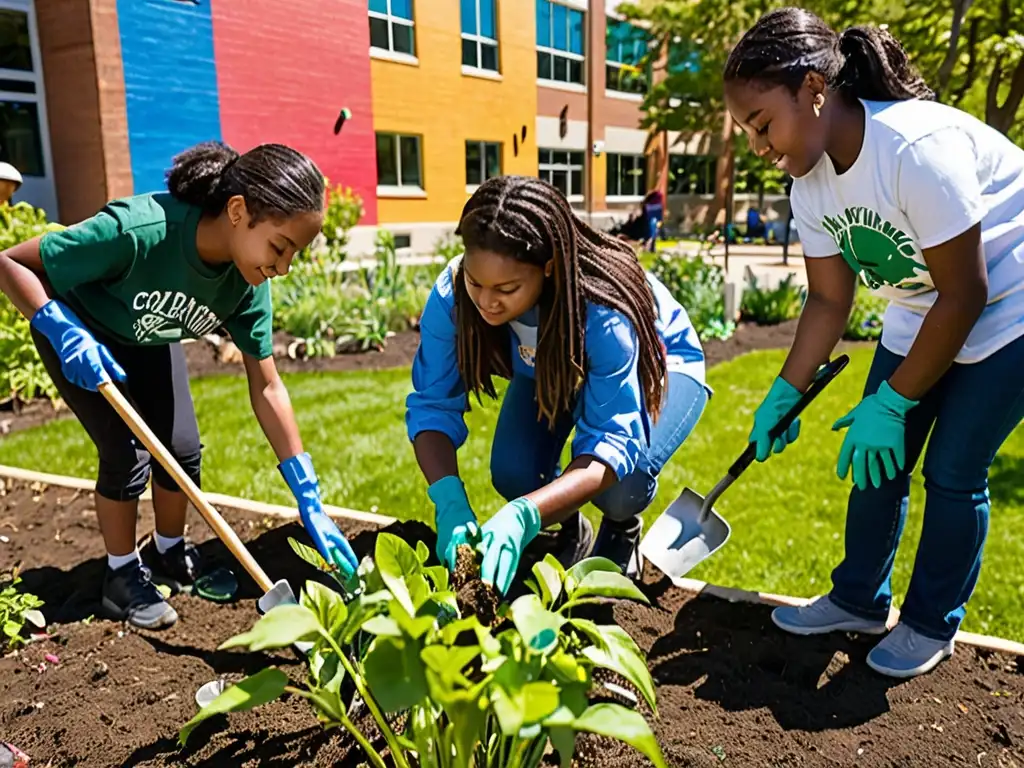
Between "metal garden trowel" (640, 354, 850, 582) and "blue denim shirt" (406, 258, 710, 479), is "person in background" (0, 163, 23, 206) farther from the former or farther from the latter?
"metal garden trowel" (640, 354, 850, 582)

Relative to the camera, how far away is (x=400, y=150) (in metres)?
4.32

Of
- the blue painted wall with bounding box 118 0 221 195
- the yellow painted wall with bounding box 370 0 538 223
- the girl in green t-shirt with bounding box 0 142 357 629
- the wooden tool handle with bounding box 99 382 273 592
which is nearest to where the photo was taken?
the wooden tool handle with bounding box 99 382 273 592

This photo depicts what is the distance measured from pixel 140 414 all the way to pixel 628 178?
17.7m

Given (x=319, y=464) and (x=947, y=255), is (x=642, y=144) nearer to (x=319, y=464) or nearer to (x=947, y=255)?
(x=319, y=464)

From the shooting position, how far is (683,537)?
8.18 ft

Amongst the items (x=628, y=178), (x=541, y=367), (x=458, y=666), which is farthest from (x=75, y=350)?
(x=628, y=178)

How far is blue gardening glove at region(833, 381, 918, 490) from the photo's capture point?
192 cm

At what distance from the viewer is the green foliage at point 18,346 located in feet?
15.2

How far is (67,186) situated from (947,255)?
21.9ft

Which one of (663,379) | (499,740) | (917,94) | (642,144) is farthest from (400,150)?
(642,144)

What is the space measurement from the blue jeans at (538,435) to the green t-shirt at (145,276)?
0.79m

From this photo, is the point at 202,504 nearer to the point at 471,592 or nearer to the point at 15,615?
the point at 15,615

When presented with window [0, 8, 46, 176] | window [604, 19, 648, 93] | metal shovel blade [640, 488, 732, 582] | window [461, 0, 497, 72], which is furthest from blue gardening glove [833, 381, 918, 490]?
window [604, 19, 648, 93]

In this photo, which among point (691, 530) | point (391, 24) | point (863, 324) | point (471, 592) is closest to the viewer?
point (471, 592)
